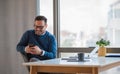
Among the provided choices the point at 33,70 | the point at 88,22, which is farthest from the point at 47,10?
the point at 33,70

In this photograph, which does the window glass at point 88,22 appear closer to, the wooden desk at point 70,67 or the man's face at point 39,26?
the man's face at point 39,26

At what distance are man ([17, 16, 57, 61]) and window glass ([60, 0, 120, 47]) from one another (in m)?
0.93

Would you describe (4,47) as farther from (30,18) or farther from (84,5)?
(84,5)

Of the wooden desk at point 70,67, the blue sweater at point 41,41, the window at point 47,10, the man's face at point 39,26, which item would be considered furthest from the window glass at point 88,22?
the wooden desk at point 70,67

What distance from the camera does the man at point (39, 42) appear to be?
3.54m

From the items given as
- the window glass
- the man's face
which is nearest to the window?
the window glass

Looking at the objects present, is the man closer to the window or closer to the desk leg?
the desk leg

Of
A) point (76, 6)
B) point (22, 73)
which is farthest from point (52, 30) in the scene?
point (22, 73)

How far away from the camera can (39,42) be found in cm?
376

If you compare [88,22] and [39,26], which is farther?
[88,22]

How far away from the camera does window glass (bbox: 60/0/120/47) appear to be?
440 centimetres

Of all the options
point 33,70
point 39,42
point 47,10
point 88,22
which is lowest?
point 33,70

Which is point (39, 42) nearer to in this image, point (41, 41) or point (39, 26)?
point (41, 41)

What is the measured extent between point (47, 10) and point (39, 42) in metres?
1.16
